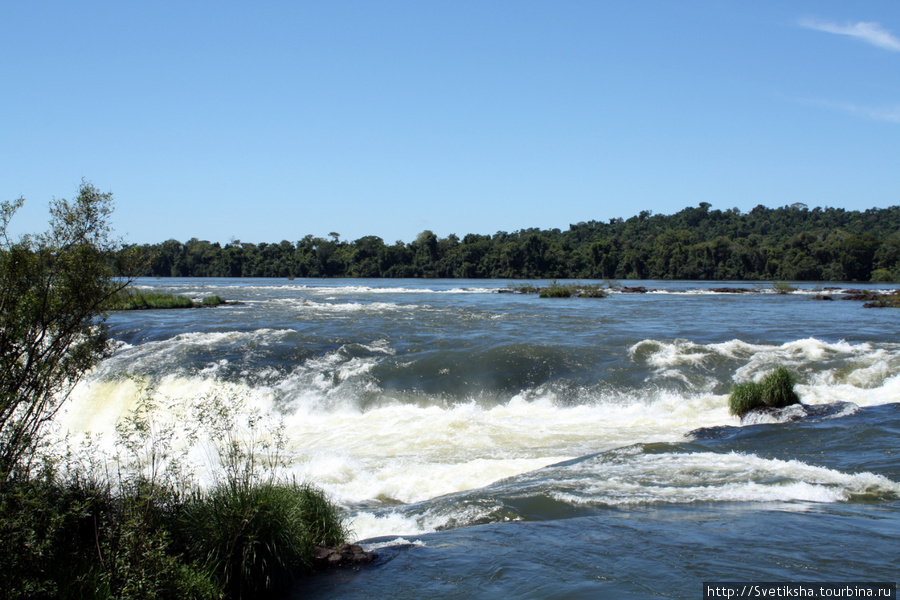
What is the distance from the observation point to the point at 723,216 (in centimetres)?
19362

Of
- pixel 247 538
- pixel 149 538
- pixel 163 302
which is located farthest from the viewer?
pixel 163 302

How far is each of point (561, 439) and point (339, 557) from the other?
839cm

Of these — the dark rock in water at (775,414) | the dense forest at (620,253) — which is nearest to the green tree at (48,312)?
the dark rock in water at (775,414)

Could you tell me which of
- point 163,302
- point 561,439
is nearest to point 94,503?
point 561,439

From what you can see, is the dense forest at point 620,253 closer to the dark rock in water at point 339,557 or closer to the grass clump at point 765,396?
the grass clump at point 765,396

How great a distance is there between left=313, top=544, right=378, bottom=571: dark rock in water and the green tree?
10.0ft

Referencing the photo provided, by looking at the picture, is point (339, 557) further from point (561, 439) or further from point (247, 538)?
point (561, 439)

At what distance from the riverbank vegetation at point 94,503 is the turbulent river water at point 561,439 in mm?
778

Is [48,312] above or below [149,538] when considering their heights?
above

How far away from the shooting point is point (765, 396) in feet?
51.6

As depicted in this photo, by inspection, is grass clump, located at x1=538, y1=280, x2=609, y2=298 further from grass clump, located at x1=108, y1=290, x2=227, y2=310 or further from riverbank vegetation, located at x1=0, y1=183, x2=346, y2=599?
riverbank vegetation, located at x1=0, y1=183, x2=346, y2=599

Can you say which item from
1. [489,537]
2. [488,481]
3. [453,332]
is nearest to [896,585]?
[489,537]

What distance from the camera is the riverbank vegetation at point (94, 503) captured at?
5355mm

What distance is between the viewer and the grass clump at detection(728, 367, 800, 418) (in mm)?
15711
